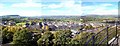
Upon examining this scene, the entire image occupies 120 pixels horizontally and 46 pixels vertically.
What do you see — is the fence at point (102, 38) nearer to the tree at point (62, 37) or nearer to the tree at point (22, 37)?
the tree at point (62, 37)

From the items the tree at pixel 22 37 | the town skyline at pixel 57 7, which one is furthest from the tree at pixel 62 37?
the tree at pixel 22 37

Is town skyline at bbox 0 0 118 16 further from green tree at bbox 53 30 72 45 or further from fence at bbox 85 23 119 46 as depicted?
fence at bbox 85 23 119 46

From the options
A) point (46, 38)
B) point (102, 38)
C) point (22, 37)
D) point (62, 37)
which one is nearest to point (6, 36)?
point (22, 37)

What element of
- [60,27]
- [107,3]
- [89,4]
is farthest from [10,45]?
[107,3]

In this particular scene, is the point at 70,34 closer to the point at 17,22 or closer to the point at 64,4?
the point at 64,4

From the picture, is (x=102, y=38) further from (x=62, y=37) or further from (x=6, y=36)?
(x=6, y=36)

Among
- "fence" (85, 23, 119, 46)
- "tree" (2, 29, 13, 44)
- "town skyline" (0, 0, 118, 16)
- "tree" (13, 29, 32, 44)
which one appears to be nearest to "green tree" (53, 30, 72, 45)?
"town skyline" (0, 0, 118, 16)
